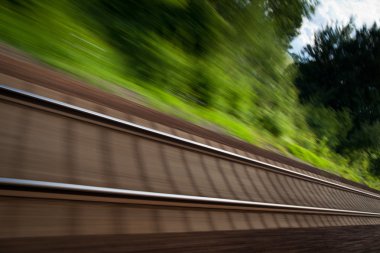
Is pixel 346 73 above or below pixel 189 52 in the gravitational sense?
above

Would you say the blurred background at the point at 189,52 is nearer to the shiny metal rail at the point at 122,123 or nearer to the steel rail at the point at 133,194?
the shiny metal rail at the point at 122,123

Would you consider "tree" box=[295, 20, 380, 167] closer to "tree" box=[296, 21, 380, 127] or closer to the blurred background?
"tree" box=[296, 21, 380, 127]

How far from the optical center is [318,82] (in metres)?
19.8

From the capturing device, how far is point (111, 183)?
268cm

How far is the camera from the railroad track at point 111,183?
6.93 feet

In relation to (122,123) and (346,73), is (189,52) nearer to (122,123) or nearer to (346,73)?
(122,123)

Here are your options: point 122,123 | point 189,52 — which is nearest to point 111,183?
point 122,123

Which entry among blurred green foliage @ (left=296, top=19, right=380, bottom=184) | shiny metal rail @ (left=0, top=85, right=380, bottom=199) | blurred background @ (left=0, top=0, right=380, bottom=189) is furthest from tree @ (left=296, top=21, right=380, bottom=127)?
shiny metal rail @ (left=0, top=85, right=380, bottom=199)

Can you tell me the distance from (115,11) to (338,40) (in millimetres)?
17132

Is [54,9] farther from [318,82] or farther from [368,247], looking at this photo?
[318,82]

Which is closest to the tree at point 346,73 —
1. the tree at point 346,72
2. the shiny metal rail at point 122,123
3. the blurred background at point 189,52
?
the tree at point 346,72

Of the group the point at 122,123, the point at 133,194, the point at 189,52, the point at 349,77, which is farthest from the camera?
the point at 349,77

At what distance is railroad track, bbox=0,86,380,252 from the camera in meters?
2.11

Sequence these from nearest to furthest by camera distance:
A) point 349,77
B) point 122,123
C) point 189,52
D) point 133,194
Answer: point 133,194
point 122,123
point 189,52
point 349,77
